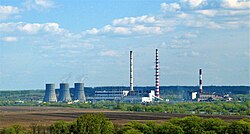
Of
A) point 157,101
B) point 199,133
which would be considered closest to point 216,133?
point 199,133

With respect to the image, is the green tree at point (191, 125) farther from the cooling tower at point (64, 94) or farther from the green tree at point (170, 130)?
the cooling tower at point (64, 94)

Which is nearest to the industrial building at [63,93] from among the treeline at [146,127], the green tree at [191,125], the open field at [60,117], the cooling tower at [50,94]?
the cooling tower at [50,94]

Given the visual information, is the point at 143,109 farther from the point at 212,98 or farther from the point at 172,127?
the point at 172,127

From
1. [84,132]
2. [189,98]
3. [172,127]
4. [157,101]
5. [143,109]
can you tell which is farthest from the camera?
[189,98]

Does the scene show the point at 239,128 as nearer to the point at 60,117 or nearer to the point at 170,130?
the point at 170,130

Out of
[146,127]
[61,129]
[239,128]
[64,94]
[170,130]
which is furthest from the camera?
[64,94]

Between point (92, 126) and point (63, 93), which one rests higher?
point (63, 93)

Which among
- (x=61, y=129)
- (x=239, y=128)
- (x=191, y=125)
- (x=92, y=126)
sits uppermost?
(x=92, y=126)

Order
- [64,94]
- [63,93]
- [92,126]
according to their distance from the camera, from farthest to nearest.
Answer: [63,93]
[64,94]
[92,126]

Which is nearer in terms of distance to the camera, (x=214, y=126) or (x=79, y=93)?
(x=214, y=126)

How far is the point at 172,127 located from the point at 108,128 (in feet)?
18.7

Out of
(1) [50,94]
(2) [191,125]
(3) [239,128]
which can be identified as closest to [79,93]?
(1) [50,94]

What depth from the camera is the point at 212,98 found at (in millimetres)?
184500

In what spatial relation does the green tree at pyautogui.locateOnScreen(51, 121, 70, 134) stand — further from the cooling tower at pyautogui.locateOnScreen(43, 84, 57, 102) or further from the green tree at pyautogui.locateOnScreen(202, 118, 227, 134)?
the cooling tower at pyautogui.locateOnScreen(43, 84, 57, 102)
